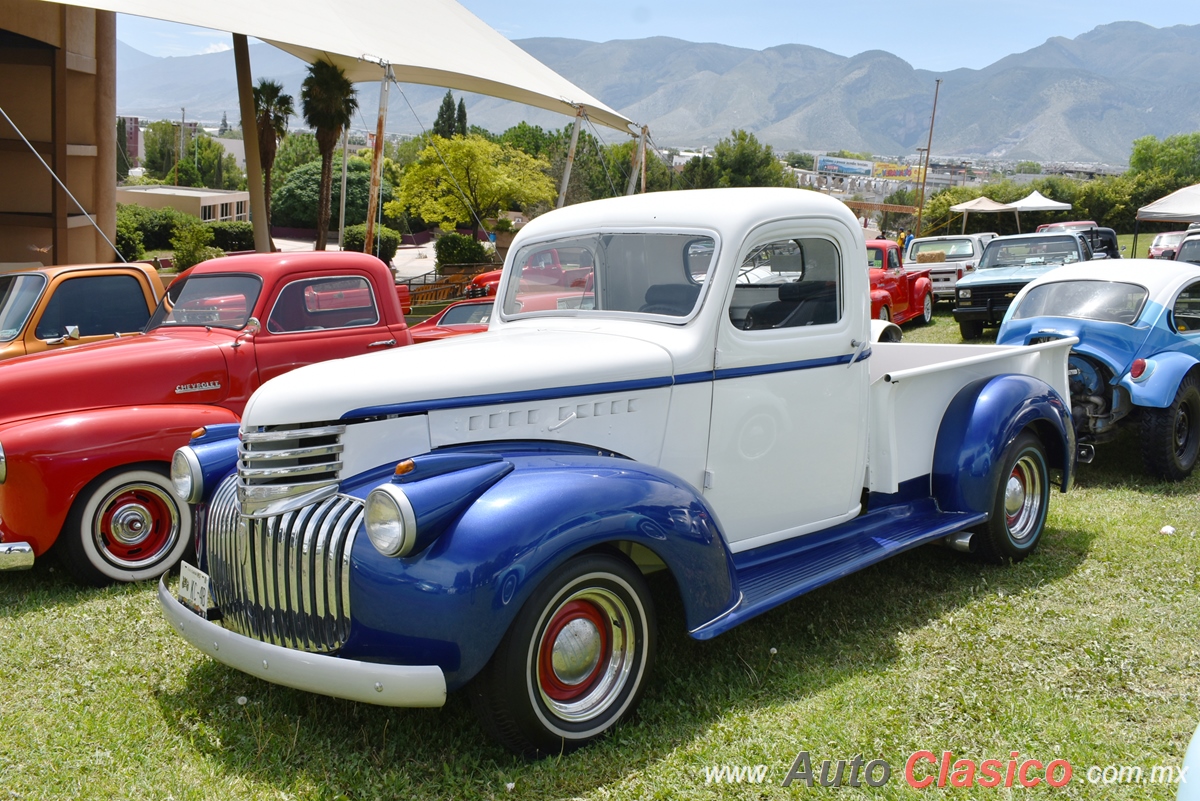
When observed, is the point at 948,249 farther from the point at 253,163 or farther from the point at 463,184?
the point at 463,184

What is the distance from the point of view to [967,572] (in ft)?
17.0

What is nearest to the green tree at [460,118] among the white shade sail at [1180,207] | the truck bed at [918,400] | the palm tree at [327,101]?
the palm tree at [327,101]

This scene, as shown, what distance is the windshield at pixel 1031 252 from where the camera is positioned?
601 inches

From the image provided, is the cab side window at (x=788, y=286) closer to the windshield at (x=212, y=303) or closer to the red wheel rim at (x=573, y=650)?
the red wheel rim at (x=573, y=650)

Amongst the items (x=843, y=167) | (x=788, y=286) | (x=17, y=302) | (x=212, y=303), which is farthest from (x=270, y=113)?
(x=843, y=167)

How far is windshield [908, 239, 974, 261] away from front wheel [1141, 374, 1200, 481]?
13.1 m

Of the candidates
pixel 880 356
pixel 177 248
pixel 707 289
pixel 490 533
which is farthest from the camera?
pixel 177 248

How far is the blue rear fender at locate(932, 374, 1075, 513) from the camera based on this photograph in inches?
192

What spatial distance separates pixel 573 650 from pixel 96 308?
18.1ft

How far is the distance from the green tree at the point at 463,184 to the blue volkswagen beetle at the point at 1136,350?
33552 mm

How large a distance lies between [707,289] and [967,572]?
99.6 inches

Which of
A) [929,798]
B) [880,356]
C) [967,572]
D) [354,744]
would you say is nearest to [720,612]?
[929,798]

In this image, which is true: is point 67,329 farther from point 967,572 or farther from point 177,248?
point 177,248

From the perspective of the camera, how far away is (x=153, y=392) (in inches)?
220
